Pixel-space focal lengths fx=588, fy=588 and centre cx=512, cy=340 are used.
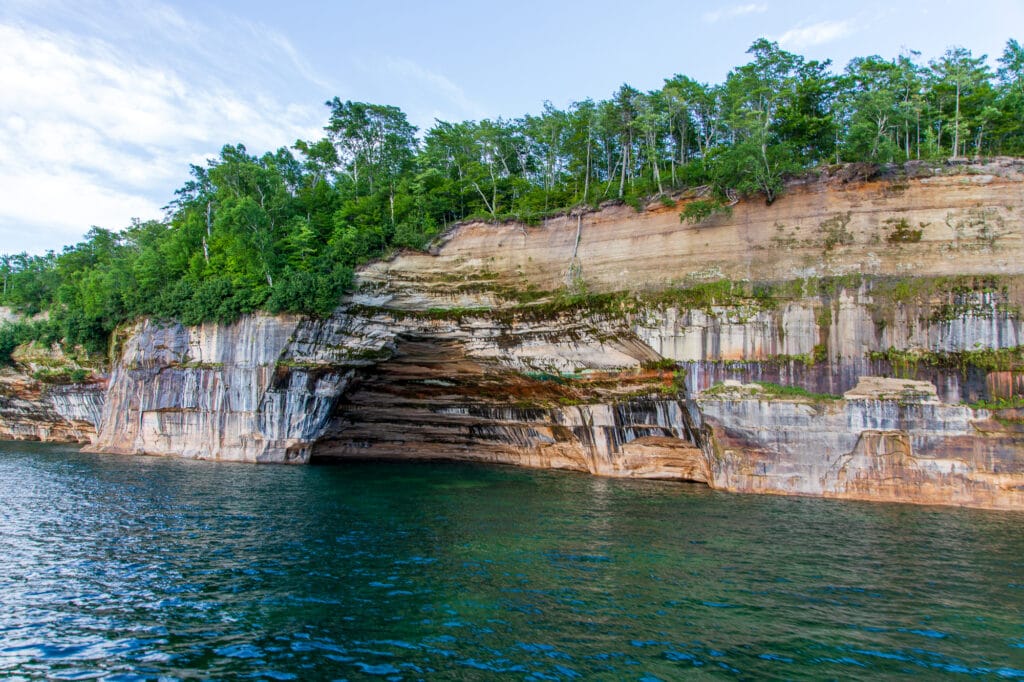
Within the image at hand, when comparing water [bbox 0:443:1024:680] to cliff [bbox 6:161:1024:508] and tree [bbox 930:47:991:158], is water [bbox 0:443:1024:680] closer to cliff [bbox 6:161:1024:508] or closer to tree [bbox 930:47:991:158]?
cliff [bbox 6:161:1024:508]

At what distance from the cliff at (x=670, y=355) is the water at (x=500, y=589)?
322 centimetres

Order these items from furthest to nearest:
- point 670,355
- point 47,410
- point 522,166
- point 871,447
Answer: point 47,410 → point 522,166 → point 670,355 → point 871,447

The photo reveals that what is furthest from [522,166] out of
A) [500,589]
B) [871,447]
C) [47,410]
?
[47,410]

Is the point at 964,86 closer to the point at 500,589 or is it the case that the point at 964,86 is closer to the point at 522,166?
the point at 522,166

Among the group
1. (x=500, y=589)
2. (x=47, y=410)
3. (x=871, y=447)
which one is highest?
(x=871, y=447)

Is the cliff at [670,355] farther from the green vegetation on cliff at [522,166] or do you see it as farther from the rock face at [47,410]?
the rock face at [47,410]

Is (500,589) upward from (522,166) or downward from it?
downward

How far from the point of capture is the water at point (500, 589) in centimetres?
928

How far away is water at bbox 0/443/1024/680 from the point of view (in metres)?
9.28

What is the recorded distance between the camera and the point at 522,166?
41469 millimetres

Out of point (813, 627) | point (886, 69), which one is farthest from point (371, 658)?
point (886, 69)

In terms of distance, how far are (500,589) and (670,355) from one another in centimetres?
1687

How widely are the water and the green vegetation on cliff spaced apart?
1287 cm

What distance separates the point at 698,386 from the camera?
2589 cm
